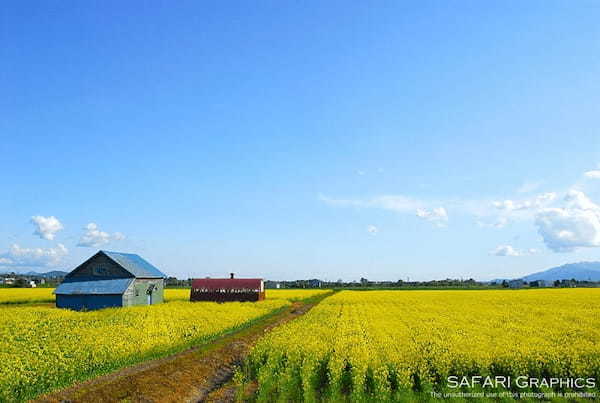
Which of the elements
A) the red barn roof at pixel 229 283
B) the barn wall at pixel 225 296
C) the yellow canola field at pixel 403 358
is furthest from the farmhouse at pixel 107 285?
the yellow canola field at pixel 403 358

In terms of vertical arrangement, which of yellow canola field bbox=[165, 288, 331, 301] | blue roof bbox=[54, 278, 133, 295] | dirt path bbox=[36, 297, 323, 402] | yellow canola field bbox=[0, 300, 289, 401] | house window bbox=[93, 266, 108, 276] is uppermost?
house window bbox=[93, 266, 108, 276]

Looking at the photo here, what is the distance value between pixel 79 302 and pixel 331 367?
37943mm

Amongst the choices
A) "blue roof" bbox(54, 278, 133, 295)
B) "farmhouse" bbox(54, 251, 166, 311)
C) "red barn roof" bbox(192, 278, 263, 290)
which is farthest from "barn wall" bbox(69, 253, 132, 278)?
"red barn roof" bbox(192, 278, 263, 290)

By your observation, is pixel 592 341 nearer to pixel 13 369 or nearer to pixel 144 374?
pixel 144 374

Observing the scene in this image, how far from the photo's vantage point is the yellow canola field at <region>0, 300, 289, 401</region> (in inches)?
695

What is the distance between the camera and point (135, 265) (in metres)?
52.6

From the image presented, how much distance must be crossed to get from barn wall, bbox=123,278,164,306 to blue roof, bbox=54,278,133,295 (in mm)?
793

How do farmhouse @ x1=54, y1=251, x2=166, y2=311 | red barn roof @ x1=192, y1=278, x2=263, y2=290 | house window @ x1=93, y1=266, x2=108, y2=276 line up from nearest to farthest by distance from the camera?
farmhouse @ x1=54, y1=251, x2=166, y2=311 → house window @ x1=93, y1=266, x2=108, y2=276 → red barn roof @ x1=192, y1=278, x2=263, y2=290

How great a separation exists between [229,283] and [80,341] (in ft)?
139

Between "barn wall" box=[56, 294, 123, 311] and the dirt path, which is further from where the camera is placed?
"barn wall" box=[56, 294, 123, 311]

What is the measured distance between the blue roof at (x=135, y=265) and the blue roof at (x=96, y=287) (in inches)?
74.4

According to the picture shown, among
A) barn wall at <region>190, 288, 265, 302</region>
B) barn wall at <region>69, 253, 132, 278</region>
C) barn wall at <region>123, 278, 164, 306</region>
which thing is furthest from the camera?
barn wall at <region>190, 288, 265, 302</region>

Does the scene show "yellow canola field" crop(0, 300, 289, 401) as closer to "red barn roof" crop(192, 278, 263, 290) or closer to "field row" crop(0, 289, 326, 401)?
"field row" crop(0, 289, 326, 401)

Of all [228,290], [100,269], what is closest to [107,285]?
[100,269]
